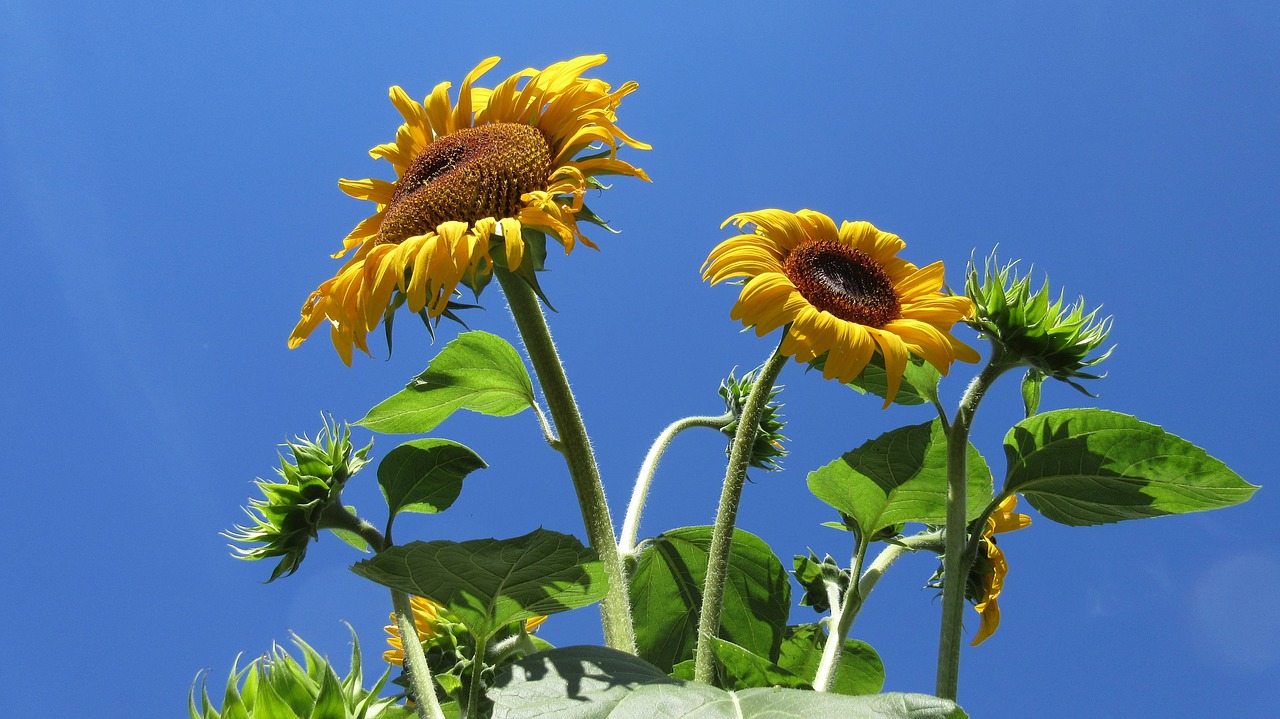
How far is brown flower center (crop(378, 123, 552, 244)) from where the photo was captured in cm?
168

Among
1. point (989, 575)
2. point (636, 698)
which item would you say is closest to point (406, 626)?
point (636, 698)

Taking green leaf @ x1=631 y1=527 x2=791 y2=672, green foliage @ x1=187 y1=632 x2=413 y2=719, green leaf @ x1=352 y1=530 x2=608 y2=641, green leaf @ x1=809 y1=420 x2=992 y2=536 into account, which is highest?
green leaf @ x1=809 y1=420 x2=992 y2=536

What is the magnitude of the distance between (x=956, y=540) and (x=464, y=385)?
2.94 ft

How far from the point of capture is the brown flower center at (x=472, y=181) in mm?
1685

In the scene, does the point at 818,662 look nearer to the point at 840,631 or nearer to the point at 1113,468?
the point at 840,631

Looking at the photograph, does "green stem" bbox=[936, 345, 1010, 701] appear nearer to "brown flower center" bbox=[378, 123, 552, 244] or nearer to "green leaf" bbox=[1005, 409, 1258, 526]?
"green leaf" bbox=[1005, 409, 1258, 526]

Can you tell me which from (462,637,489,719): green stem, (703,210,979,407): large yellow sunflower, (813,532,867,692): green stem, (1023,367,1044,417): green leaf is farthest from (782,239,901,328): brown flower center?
(462,637,489,719): green stem

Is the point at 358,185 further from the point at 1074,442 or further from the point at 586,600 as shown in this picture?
the point at 1074,442

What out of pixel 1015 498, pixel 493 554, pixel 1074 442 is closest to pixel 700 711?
pixel 493 554

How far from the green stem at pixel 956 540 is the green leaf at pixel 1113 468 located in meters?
0.13

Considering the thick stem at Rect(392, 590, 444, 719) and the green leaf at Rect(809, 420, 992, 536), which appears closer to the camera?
the thick stem at Rect(392, 590, 444, 719)

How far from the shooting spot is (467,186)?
1699 millimetres

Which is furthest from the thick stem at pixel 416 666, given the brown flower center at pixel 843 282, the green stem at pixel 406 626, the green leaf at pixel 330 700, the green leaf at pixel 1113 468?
the green leaf at pixel 1113 468

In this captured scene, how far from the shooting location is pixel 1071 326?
1.64 m
